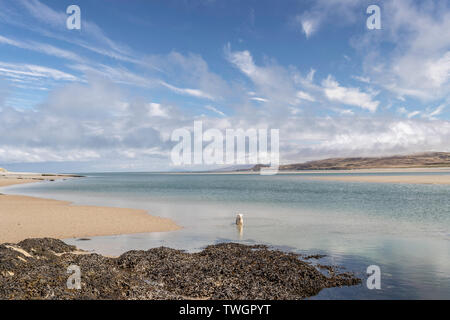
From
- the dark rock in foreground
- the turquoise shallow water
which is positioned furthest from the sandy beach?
the dark rock in foreground

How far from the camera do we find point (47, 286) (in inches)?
394

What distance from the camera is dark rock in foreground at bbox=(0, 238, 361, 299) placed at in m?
10.2

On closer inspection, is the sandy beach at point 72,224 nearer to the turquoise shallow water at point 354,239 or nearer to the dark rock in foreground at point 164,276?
the turquoise shallow water at point 354,239

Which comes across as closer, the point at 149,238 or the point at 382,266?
the point at 382,266

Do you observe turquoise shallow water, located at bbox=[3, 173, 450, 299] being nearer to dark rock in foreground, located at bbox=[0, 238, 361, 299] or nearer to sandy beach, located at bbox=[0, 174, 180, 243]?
dark rock in foreground, located at bbox=[0, 238, 361, 299]

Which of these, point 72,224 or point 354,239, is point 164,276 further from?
point 72,224

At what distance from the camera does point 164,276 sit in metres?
12.3

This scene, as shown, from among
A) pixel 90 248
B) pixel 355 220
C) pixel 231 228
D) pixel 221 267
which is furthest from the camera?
pixel 355 220

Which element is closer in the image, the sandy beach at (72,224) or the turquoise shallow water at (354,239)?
the turquoise shallow water at (354,239)

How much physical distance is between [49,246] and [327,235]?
18.0 meters

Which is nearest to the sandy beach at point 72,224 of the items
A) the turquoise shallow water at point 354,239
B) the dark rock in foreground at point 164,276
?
the turquoise shallow water at point 354,239

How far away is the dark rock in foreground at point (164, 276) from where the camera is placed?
10211 mm
